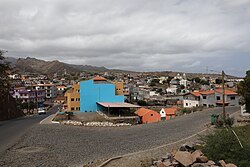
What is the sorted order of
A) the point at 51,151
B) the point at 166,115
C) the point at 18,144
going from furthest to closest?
the point at 166,115 < the point at 18,144 < the point at 51,151

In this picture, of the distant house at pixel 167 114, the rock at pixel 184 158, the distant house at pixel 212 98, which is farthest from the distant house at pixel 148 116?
the rock at pixel 184 158

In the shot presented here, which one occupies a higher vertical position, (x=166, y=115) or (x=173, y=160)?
(x=173, y=160)

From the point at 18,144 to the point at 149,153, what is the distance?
8840 mm

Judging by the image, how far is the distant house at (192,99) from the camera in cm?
6241

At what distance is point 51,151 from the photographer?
1656 cm

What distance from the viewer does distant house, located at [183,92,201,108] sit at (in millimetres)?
62406

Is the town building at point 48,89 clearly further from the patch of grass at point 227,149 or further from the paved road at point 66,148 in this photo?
the patch of grass at point 227,149

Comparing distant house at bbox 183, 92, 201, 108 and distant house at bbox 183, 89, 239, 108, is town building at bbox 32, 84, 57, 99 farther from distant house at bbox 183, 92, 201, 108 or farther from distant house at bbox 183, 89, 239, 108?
distant house at bbox 183, 89, 239, 108

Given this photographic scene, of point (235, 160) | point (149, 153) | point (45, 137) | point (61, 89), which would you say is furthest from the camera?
point (61, 89)

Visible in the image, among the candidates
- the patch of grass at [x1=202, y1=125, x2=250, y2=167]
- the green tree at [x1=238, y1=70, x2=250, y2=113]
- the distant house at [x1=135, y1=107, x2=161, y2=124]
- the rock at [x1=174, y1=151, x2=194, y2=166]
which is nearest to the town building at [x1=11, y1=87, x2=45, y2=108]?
the distant house at [x1=135, y1=107, x2=161, y2=124]

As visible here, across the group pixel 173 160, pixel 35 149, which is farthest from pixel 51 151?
pixel 173 160

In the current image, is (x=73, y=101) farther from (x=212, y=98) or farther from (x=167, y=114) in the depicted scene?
(x=212, y=98)

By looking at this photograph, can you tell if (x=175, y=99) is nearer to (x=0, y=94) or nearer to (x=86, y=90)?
(x=86, y=90)

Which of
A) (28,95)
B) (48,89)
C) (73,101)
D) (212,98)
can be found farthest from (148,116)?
(48,89)
